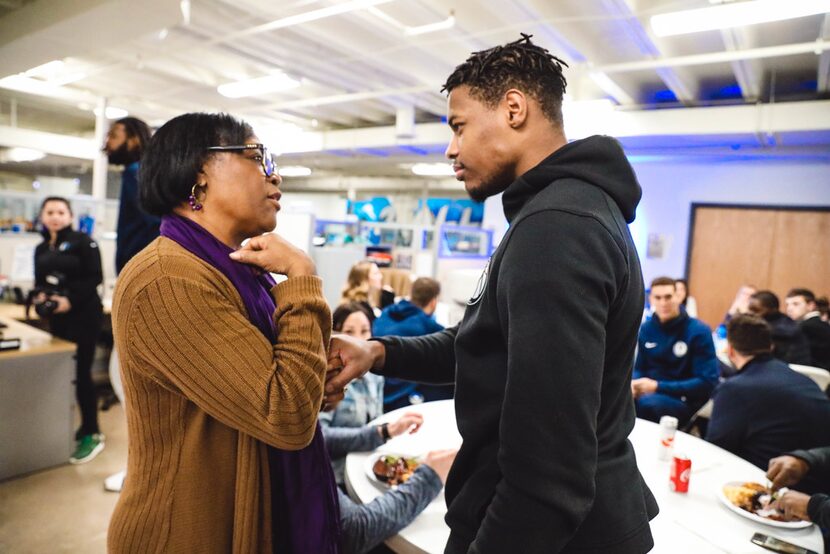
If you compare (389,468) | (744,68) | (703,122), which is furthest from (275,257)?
(703,122)

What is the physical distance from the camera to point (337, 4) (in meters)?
3.91

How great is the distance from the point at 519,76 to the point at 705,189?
24.3 ft

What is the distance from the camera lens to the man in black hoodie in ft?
2.23

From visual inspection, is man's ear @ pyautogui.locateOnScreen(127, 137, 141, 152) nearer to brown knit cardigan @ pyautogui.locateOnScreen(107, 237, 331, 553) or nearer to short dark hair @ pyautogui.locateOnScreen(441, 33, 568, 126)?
brown knit cardigan @ pyautogui.locateOnScreen(107, 237, 331, 553)

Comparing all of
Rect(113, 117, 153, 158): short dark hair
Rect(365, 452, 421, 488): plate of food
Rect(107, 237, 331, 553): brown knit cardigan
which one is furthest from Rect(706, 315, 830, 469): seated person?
Rect(113, 117, 153, 158): short dark hair

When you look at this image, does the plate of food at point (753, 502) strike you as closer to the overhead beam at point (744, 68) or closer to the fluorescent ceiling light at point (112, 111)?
the overhead beam at point (744, 68)

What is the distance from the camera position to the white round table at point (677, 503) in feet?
4.45

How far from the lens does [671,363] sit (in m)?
3.47

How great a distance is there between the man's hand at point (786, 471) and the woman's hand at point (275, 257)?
176cm

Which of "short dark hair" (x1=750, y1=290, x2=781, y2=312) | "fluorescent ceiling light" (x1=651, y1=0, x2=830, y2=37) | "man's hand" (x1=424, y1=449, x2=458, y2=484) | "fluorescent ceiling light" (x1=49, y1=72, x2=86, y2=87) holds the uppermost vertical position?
"fluorescent ceiling light" (x1=49, y1=72, x2=86, y2=87)

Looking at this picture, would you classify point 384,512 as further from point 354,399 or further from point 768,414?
point 768,414

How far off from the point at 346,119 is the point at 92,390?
5902 mm

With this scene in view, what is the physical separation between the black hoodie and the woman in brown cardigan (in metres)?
0.30

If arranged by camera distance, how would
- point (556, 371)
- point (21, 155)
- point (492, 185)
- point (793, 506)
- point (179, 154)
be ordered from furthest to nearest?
point (21, 155)
point (793, 506)
point (179, 154)
point (492, 185)
point (556, 371)
